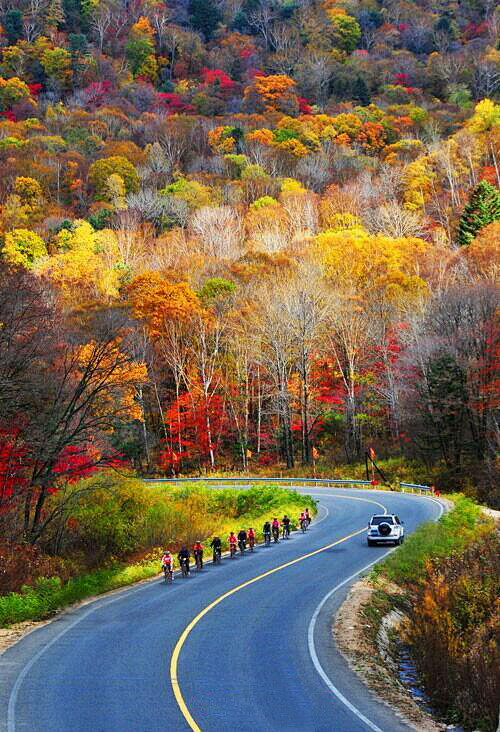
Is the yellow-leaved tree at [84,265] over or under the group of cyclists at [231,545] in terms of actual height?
over

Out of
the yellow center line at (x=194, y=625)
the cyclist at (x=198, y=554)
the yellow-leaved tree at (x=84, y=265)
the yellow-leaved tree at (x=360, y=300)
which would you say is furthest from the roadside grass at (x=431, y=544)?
the yellow-leaved tree at (x=84, y=265)

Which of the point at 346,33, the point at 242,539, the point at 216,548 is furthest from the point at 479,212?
the point at 346,33

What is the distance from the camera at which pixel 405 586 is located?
2328 centimetres

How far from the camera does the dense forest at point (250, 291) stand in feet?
94.4

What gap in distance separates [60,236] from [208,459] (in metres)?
31.9

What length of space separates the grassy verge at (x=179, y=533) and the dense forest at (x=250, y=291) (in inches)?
133

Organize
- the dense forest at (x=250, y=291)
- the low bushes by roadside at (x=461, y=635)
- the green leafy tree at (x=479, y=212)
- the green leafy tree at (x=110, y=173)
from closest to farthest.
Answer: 1. the low bushes by roadside at (x=461, y=635)
2. the dense forest at (x=250, y=291)
3. the green leafy tree at (x=479, y=212)
4. the green leafy tree at (x=110, y=173)

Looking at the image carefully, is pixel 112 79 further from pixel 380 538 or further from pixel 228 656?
pixel 228 656

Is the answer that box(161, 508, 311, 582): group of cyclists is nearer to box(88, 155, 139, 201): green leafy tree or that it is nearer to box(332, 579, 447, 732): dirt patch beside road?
box(332, 579, 447, 732): dirt patch beside road

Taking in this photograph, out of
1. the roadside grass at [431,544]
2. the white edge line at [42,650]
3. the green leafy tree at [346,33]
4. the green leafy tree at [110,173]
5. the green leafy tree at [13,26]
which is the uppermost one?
the green leafy tree at [13,26]

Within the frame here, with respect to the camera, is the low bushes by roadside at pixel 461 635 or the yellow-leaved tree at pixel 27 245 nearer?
the low bushes by roadside at pixel 461 635

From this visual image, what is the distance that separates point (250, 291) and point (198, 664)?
2023 inches

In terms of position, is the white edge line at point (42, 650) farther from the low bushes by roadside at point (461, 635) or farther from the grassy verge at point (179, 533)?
the low bushes by roadside at point (461, 635)

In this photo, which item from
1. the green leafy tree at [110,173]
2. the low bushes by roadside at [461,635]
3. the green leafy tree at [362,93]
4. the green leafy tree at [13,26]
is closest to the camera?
the low bushes by roadside at [461,635]
